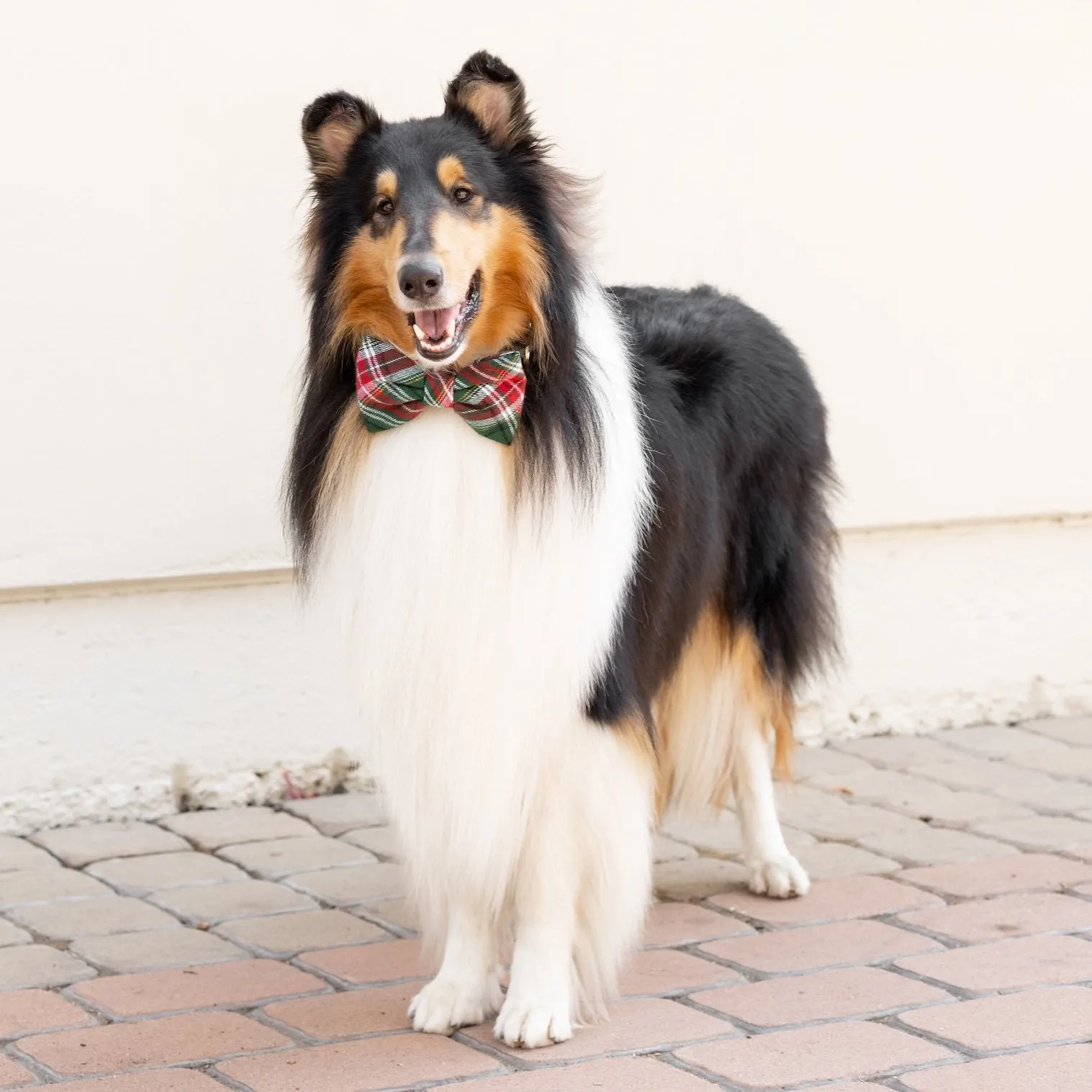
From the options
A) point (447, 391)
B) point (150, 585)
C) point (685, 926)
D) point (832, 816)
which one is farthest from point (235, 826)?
point (447, 391)

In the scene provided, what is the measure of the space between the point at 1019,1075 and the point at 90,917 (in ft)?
6.98

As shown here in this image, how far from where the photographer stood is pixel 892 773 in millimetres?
5066

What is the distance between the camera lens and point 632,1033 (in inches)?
126

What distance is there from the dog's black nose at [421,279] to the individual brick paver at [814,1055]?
4.72ft

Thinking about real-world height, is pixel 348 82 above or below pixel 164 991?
above

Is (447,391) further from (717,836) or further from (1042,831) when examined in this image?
(1042,831)

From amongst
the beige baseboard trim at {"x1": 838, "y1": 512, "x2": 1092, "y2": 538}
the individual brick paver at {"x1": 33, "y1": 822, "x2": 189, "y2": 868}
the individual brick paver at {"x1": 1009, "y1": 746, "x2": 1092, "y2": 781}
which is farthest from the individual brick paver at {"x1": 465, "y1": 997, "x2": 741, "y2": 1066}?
the beige baseboard trim at {"x1": 838, "y1": 512, "x2": 1092, "y2": 538}

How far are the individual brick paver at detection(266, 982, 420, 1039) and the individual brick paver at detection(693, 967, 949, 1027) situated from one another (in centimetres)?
60

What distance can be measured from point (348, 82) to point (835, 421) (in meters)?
1.82

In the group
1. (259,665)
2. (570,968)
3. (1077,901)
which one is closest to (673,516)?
(570,968)

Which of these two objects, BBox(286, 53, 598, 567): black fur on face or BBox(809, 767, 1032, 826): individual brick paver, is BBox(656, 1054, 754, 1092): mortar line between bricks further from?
BBox(809, 767, 1032, 826): individual brick paver

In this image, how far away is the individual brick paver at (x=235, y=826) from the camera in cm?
455

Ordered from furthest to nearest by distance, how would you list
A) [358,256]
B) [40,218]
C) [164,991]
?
[40,218] → [164,991] → [358,256]

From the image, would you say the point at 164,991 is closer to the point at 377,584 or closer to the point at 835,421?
the point at 377,584
